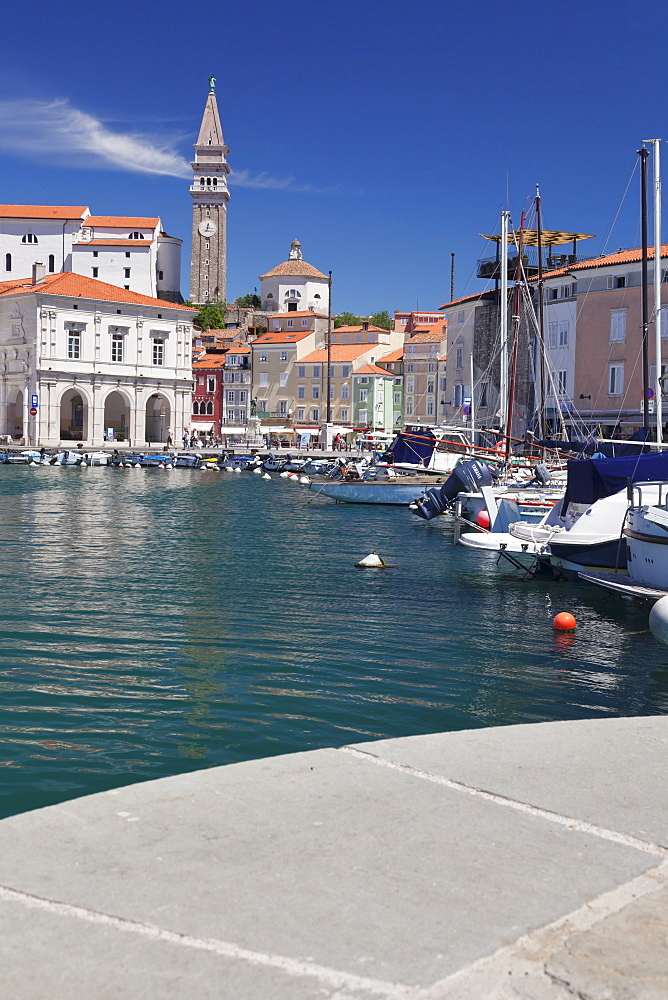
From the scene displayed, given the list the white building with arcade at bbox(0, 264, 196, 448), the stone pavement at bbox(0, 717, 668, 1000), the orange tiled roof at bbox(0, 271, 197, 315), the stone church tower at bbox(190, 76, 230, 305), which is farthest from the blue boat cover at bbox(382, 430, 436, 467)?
the stone church tower at bbox(190, 76, 230, 305)

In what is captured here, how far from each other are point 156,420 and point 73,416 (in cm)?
879

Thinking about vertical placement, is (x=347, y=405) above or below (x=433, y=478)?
above

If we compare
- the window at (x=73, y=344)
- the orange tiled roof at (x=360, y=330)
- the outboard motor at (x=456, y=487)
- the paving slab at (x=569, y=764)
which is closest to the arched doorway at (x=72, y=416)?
the window at (x=73, y=344)

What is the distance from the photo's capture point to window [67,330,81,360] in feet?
307

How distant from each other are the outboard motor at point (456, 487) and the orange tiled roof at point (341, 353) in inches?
3058

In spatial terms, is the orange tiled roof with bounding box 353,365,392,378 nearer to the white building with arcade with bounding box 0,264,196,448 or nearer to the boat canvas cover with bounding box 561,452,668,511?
the white building with arcade with bounding box 0,264,196,448

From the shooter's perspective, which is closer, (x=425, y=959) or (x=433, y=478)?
(x=425, y=959)

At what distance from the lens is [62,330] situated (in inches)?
3654

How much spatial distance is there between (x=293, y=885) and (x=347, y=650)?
396 inches

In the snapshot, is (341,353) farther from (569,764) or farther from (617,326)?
(569,764)

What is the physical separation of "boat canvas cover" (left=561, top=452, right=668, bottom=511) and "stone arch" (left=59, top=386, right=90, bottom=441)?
79.8m

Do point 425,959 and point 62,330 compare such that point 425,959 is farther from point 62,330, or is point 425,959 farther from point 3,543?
point 62,330

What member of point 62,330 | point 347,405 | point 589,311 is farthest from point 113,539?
point 347,405

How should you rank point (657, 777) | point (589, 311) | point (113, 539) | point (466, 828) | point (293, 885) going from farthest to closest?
1. point (589, 311)
2. point (113, 539)
3. point (657, 777)
4. point (466, 828)
5. point (293, 885)
